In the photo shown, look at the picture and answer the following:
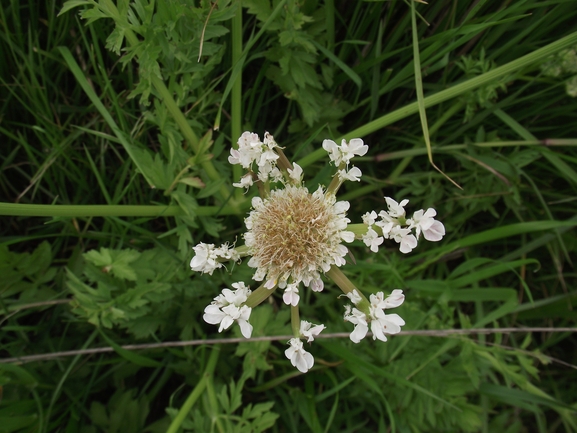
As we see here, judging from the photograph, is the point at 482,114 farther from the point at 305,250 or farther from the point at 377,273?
the point at 305,250

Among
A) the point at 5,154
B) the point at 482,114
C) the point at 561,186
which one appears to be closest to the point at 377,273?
the point at 482,114

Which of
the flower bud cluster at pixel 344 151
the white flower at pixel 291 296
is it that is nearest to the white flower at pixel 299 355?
the white flower at pixel 291 296

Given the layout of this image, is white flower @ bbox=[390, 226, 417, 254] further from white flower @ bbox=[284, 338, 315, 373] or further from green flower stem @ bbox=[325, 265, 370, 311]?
white flower @ bbox=[284, 338, 315, 373]

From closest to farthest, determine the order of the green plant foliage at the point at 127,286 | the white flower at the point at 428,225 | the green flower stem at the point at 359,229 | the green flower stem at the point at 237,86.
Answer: the white flower at the point at 428,225 → the green flower stem at the point at 359,229 → the green flower stem at the point at 237,86 → the green plant foliage at the point at 127,286

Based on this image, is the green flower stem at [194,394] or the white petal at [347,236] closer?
the white petal at [347,236]

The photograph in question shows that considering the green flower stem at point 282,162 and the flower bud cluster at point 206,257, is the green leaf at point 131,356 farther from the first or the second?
the green flower stem at point 282,162

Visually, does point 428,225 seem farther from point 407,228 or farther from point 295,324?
point 295,324
